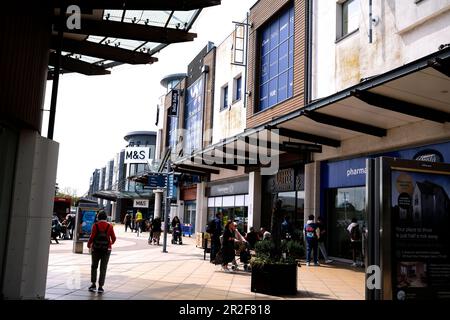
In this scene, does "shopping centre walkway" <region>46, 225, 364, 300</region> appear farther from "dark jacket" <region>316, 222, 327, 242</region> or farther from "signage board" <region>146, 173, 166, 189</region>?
"signage board" <region>146, 173, 166, 189</region>

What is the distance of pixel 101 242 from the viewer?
9.30 m

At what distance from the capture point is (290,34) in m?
20.2

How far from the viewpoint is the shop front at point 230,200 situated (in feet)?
83.5

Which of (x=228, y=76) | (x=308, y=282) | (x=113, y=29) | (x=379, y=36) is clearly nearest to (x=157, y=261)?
(x=308, y=282)

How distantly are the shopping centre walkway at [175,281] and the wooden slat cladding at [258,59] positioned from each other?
741cm

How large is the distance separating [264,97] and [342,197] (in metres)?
7.70

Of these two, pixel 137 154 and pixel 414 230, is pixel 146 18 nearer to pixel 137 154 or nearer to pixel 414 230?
pixel 414 230

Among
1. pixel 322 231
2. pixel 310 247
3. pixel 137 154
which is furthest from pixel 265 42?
pixel 137 154

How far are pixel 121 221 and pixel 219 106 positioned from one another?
50506mm

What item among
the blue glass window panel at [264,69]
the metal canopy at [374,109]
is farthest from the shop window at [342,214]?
the blue glass window panel at [264,69]

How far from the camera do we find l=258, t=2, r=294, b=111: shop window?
20209mm

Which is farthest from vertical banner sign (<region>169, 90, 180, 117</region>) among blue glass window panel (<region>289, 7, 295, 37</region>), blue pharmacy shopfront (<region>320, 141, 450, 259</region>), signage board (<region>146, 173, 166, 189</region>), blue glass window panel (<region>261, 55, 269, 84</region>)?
blue pharmacy shopfront (<region>320, 141, 450, 259</region>)

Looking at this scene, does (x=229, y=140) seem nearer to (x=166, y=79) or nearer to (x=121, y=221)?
(x=166, y=79)

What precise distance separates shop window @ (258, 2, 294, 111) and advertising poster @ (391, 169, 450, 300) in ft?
46.7
